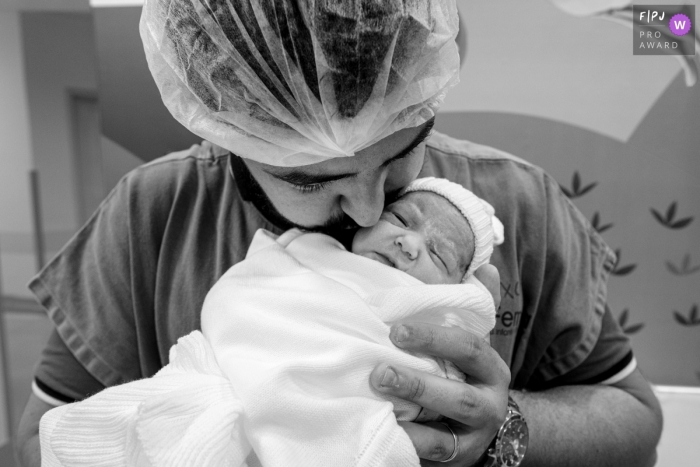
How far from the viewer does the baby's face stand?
99 cm

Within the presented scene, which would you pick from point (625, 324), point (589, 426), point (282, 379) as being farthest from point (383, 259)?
point (625, 324)

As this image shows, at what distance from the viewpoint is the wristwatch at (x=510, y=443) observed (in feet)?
3.49

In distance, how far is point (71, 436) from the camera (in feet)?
3.05

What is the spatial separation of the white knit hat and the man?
4cm

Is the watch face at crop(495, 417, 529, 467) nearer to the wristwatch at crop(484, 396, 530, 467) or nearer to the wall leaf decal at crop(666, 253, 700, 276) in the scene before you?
the wristwatch at crop(484, 396, 530, 467)

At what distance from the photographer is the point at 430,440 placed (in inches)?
35.6

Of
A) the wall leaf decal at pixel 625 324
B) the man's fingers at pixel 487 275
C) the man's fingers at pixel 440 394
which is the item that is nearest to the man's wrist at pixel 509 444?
the man's fingers at pixel 440 394

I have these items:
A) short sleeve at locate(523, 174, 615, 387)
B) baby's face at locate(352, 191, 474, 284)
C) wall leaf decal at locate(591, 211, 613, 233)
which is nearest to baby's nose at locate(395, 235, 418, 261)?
baby's face at locate(352, 191, 474, 284)

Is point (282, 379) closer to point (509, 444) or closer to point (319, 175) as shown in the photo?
point (319, 175)

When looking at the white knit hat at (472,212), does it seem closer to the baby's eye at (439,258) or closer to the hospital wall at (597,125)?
the baby's eye at (439,258)

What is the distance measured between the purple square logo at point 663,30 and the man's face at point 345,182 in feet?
3.63

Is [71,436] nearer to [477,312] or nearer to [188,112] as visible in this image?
[188,112]

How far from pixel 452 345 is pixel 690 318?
131 centimetres

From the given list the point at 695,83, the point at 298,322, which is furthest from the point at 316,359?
the point at 695,83
